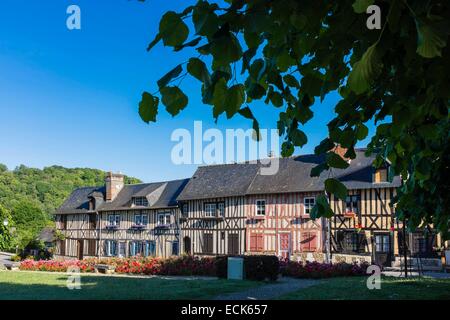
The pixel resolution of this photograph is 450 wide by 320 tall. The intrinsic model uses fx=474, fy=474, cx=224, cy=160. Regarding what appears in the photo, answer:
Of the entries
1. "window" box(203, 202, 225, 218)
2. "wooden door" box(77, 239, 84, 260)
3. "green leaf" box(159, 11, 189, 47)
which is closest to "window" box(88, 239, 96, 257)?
"wooden door" box(77, 239, 84, 260)

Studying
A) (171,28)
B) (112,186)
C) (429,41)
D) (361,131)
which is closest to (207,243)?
(112,186)

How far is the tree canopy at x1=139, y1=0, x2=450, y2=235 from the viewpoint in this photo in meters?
1.94

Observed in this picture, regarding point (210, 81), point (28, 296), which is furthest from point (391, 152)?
point (28, 296)

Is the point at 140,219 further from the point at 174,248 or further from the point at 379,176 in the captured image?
the point at 379,176

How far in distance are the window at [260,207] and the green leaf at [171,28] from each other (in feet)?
90.1

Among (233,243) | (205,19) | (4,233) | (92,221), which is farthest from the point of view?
(92,221)

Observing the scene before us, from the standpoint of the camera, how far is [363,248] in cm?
2541

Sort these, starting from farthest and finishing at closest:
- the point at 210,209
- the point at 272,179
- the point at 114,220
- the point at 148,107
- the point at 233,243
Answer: the point at 114,220
the point at 210,209
the point at 272,179
the point at 233,243
the point at 148,107

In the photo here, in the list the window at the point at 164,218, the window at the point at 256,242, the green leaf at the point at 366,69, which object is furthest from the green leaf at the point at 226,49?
the window at the point at 164,218

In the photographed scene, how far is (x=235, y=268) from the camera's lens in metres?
17.9

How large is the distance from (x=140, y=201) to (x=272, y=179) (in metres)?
11.9

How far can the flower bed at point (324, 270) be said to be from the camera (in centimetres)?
1960

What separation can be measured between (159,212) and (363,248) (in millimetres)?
15679

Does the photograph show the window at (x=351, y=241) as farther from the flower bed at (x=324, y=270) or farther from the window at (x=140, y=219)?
the window at (x=140, y=219)
